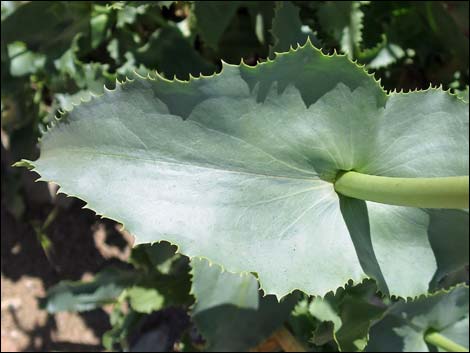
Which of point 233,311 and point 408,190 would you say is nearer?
point 408,190

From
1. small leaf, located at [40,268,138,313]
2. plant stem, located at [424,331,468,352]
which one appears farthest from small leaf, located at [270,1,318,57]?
small leaf, located at [40,268,138,313]

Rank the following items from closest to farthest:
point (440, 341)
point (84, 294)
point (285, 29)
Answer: point (285, 29), point (440, 341), point (84, 294)

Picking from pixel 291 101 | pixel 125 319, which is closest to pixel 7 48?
pixel 125 319

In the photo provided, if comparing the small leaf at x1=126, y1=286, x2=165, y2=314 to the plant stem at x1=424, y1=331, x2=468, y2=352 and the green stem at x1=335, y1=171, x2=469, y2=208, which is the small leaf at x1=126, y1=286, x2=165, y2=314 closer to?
the plant stem at x1=424, y1=331, x2=468, y2=352

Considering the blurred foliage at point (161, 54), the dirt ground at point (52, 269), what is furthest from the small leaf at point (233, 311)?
the dirt ground at point (52, 269)

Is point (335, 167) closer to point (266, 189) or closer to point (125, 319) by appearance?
point (266, 189)

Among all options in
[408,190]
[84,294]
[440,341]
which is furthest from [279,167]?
[84,294]

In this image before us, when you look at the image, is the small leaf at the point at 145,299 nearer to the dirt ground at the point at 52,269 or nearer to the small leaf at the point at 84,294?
the small leaf at the point at 84,294

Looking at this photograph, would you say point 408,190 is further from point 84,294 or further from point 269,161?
point 84,294
